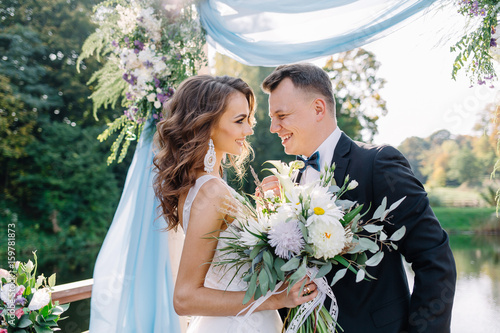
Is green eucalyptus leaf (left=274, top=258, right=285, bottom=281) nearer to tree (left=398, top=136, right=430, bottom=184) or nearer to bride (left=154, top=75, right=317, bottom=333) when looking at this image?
bride (left=154, top=75, right=317, bottom=333)

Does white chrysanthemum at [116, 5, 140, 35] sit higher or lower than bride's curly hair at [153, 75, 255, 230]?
higher

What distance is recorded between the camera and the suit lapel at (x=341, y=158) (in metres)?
1.58

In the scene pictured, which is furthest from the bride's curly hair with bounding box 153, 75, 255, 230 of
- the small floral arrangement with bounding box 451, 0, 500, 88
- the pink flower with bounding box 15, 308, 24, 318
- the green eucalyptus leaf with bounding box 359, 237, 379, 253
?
the small floral arrangement with bounding box 451, 0, 500, 88

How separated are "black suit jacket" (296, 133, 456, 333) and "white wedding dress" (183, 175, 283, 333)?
1.00 feet

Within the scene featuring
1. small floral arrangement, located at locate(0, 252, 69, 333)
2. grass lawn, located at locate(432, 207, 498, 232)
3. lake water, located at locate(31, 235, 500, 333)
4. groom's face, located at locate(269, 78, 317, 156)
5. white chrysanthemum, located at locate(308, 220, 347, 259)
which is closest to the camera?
white chrysanthemum, located at locate(308, 220, 347, 259)

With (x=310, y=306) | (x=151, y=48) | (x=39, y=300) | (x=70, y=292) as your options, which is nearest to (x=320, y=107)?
(x=310, y=306)

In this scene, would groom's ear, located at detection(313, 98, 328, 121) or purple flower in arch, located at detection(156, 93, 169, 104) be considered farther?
purple flower in arch, located at detection(156, 93, 169, 104)

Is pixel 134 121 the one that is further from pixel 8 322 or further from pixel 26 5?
pixel 26 5

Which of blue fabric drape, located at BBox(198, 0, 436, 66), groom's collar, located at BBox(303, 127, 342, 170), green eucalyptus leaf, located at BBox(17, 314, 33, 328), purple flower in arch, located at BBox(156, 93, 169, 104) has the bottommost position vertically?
green eucalyptus leaf, located at BBox(17, 314, 33, 328)

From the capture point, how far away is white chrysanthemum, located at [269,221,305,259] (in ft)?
3.92

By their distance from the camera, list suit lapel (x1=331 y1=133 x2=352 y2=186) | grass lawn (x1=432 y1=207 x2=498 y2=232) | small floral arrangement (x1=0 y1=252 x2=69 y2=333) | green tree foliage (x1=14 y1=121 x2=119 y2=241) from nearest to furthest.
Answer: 1. suit lapel (x1=331 y1=133 x2=352 y2=186)
2. small floral arrangement (x1=0 y1=252 x2=69 y2=333)
3. green tree foliage (x1=14 y1=121 x2=119 y2=241)
4. grass lawn (x1=432 y1=207 x2=498 y2=232)

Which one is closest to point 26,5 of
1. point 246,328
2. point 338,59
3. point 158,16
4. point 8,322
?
point 338,59

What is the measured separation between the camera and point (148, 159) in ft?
8.25

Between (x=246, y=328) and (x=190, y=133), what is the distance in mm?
884
